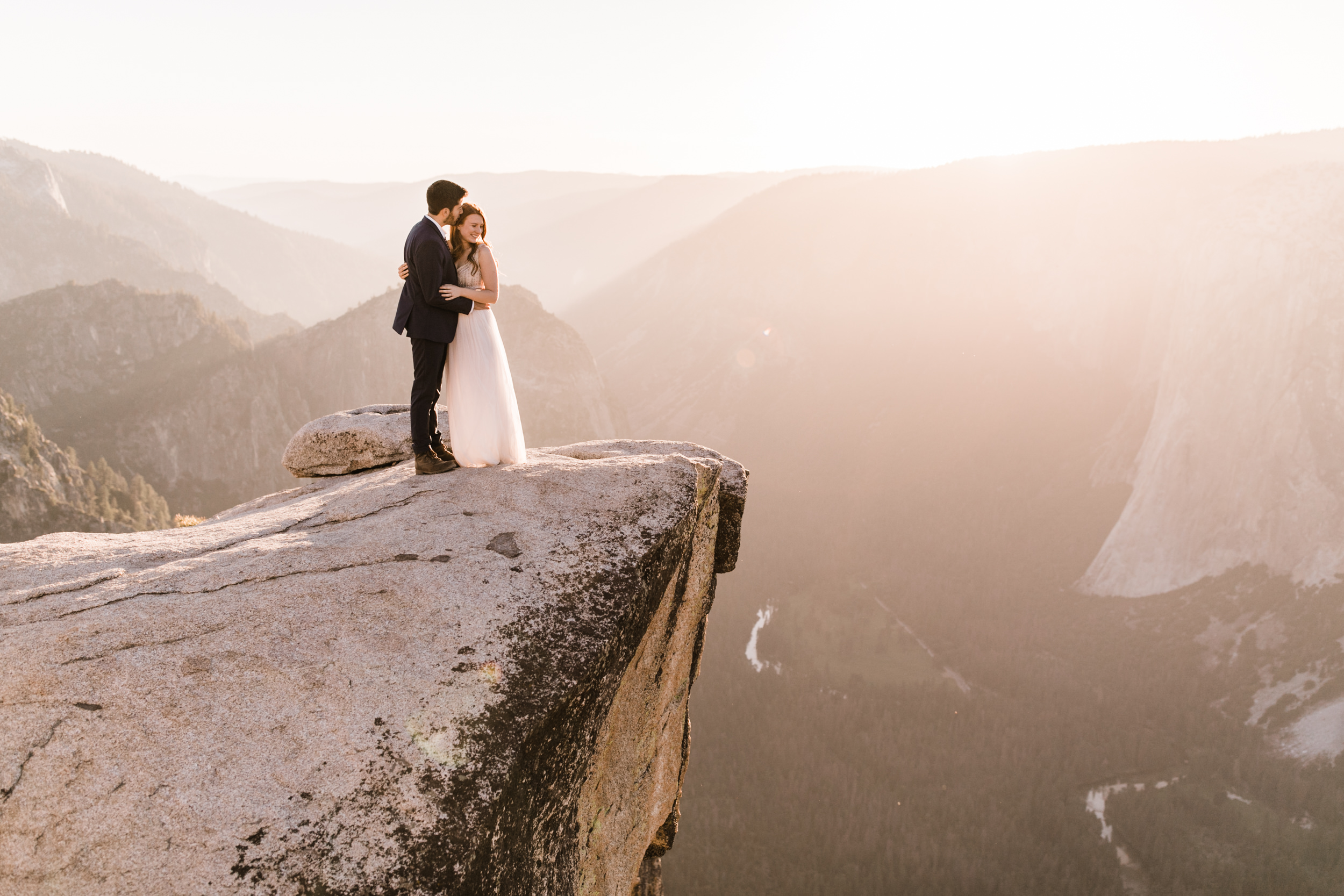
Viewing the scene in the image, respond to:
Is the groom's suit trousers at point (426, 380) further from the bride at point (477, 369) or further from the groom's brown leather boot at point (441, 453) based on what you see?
the groom's brown leather boot at point (441, 453)

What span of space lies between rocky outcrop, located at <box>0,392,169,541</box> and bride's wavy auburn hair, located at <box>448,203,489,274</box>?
5557cm

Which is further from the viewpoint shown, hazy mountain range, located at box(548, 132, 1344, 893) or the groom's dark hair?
hazy mountain range, located at box(548, 132, 1344, 893)

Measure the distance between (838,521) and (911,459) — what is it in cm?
1764

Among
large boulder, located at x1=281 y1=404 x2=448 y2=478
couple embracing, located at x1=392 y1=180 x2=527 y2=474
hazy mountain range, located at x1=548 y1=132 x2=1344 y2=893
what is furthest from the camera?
hazy mountain range, located at x1=548 y1=132 x2=1344 y2=893

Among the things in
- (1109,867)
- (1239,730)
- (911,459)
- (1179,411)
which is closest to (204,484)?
(911,459)

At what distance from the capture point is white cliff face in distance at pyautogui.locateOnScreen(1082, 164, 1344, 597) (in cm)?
6156

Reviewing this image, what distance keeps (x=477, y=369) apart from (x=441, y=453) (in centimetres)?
145

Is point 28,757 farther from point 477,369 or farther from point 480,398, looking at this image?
point 477,369

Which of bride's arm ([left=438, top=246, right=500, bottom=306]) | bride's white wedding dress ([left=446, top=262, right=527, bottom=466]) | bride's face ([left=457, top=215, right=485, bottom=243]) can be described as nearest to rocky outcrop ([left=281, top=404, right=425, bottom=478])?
bride's white wedding dress ([left=446, top=262, right=527, bottom=466])

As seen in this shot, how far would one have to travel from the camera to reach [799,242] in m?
143

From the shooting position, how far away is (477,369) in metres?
9.72

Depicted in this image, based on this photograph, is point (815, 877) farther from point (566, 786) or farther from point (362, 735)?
point (362, 735)

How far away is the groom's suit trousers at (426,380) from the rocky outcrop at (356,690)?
892 millimetres

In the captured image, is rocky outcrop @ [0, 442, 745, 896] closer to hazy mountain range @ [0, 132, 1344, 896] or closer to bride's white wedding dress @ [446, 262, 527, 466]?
bride's white wedding dress @ [446, 262, 527, 466]
